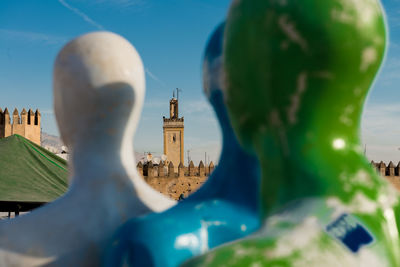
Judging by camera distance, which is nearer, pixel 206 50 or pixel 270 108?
pixel 270 108

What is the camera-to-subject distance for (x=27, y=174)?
4770 mm

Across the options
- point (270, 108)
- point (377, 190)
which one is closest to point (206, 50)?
point (270, 108)

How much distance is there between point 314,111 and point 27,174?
13.9 ft

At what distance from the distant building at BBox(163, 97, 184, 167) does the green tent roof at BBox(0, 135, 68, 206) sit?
29.5 meters

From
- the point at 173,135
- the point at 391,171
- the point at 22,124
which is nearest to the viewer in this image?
Answer: the point at 391,171

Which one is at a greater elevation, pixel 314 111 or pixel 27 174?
pixel 314 111

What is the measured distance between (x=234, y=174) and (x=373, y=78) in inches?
25.2

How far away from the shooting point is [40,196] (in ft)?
15.2

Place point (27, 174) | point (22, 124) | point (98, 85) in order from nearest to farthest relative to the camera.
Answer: point (98, 85) → point (27, 174) → point (22, 124)

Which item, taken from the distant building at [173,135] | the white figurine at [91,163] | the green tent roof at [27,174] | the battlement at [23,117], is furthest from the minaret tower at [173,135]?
the white figurine at [91,163]

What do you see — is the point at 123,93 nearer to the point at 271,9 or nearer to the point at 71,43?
the point at 71,43

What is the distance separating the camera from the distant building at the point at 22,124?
1961 centimetres

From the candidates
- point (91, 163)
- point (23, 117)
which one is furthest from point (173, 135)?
point (91, 163)

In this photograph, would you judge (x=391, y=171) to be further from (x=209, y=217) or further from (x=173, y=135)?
(x=173, y=135)
